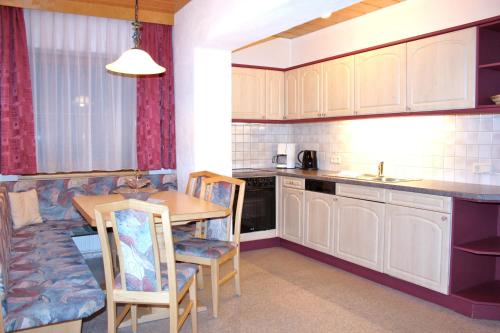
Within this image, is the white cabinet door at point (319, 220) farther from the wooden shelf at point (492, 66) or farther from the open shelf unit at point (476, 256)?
the wooden shelf at point (492, 66)

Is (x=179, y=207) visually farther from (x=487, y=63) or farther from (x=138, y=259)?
(x=487, y=63)

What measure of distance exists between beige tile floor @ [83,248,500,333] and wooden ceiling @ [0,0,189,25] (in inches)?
102

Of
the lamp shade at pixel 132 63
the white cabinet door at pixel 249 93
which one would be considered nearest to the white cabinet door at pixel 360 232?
the white cabinet door at pixel 249 93

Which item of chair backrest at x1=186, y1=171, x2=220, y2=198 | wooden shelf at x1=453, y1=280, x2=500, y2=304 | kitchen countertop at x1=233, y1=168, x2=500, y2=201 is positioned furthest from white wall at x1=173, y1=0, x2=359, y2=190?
wooden shelf at x1=453, y1=280, x2=500, y2=304

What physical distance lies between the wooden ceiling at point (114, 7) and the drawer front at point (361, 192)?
226 cm

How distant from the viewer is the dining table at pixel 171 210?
95.7 inches

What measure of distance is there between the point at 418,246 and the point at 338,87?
1784mm

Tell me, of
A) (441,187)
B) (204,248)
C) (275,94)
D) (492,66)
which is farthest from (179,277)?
(275,94)

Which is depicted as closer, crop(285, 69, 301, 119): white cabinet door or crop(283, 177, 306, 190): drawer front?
crop(283, 177, 306, 190): drawer front

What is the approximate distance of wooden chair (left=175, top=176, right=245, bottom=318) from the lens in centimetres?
279

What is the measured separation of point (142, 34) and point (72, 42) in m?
0.66

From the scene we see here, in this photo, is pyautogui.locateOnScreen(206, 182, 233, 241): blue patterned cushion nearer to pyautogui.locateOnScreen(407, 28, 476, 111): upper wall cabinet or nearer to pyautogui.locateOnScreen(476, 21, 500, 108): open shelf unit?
pyautogui.locateOnScreen(407, 28, 476, 111): upper wall cabinet

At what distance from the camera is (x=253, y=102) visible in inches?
183

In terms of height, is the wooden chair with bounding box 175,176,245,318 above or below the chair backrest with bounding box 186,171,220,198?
below
